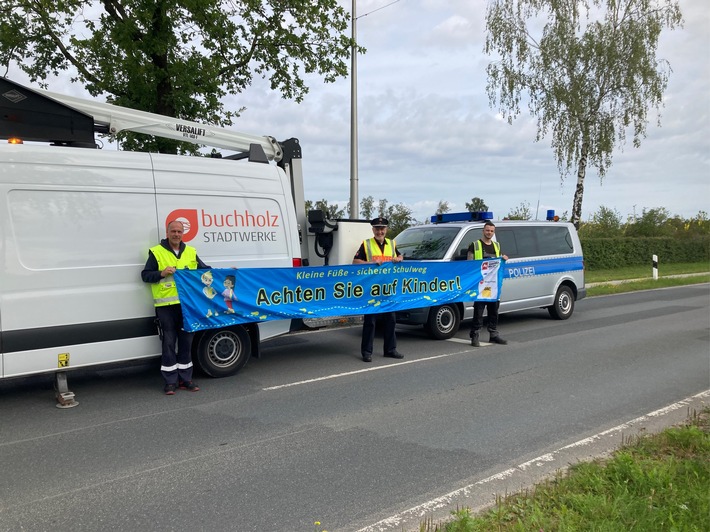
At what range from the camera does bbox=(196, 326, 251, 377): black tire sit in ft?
22.4

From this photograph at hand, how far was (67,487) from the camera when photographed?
3.95 m

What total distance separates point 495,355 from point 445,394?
2347 millimetres

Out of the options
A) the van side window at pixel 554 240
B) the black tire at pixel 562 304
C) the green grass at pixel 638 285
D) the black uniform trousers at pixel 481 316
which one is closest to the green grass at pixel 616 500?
the black uniform trousers at pixel 481 316

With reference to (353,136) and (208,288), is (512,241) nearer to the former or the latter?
(353,136)

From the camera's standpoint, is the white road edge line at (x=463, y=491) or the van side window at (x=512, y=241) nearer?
the white road edge line at (x=463, y=491)

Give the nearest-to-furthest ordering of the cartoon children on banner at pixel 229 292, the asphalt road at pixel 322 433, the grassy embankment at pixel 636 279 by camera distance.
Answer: the asphalt road at pixel 322 433
the cartoon children on banner at pixel 229 292
the grassy embankment at pixel 636 279

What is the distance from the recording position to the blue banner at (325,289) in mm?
6586

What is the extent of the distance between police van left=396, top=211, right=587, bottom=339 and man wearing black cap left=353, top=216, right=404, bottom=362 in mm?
1316

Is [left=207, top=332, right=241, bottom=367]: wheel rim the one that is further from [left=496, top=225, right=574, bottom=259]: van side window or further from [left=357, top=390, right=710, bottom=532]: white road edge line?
[left=496, top=225, right=574, bottom=259]: van side window

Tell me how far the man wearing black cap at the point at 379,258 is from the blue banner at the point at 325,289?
0.10m

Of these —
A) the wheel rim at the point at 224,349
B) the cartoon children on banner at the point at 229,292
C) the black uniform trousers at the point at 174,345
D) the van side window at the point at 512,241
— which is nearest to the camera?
the black uniform trousers at the point at 174,345

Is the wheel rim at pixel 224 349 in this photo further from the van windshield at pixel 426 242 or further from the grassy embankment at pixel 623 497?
the grassy embankment at pixel 623 497

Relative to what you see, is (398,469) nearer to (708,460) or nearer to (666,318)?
(708,460)

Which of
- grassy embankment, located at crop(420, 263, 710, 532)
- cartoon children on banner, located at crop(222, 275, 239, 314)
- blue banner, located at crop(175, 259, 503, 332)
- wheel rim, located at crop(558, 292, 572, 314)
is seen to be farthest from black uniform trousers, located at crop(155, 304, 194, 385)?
wheel rim, located at crop(558, 292, 572, 314)
